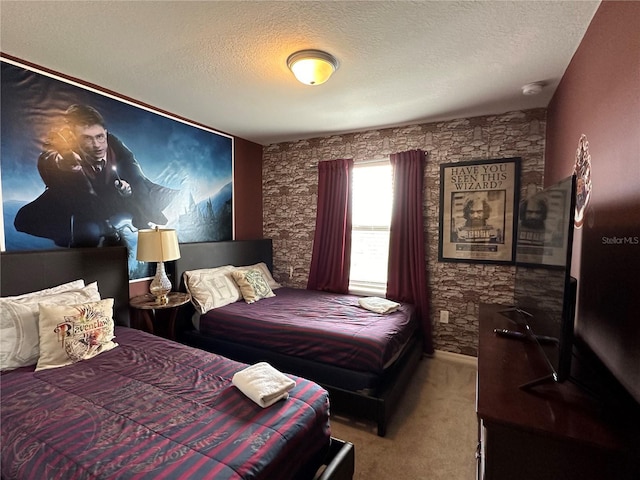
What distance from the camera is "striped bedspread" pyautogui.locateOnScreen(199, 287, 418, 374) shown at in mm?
2215

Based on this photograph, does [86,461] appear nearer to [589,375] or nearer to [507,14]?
[589,375]

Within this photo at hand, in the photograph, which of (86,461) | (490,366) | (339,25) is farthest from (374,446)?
(339,25)

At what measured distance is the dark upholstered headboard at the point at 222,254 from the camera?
311cm

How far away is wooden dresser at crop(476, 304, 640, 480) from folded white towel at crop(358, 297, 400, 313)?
1.61 meters

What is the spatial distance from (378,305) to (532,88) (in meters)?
2.21

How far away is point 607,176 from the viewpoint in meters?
1.41

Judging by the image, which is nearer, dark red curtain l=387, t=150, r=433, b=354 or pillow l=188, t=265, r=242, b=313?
pillow l=188, t=265, r=242, b=313

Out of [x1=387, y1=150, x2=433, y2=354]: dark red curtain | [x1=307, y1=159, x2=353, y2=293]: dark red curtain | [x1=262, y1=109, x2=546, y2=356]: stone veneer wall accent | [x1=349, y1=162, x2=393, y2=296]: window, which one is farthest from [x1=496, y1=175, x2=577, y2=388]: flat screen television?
[x1=307, y1=159, x2=353, y2=293]: dark red curtain

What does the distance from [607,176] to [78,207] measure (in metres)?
3.39

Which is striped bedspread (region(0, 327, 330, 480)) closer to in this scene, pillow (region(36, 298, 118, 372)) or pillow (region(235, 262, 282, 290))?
pillow (region(36, 298, 118, 372))

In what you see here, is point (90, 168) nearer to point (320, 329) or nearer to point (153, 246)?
point (153, 246)

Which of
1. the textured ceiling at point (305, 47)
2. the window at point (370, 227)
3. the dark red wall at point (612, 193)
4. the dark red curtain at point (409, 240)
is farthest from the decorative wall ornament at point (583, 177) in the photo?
the window at point (370, 227)

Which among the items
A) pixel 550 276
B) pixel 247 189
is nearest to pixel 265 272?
pixel 247 189

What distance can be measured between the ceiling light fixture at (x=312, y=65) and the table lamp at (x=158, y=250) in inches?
67.5
